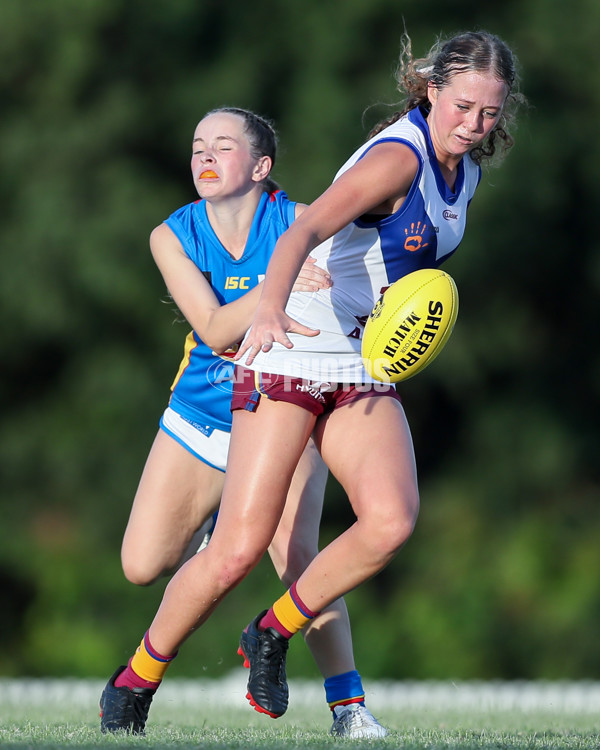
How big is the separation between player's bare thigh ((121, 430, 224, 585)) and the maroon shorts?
647mm

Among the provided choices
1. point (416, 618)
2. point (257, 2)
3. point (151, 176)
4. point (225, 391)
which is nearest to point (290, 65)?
point (257, 2)

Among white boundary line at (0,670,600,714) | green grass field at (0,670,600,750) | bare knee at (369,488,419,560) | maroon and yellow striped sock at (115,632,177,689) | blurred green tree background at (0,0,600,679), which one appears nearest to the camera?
green grass field at (0,670,600,750)

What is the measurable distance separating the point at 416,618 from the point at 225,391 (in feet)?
24.9

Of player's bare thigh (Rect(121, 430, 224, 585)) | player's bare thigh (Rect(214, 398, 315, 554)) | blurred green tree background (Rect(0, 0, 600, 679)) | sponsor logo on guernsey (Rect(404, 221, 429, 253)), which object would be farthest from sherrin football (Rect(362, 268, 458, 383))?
blurred green tree background (Rect(0, 0, 600, 679))

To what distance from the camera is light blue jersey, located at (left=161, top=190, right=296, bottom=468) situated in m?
4.24

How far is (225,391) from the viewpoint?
430cm

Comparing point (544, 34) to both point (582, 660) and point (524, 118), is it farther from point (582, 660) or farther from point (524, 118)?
point (582, 660)

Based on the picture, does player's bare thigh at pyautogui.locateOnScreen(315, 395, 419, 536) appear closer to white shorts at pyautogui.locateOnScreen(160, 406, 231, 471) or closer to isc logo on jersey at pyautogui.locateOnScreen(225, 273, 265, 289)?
white shorts at pyautogui.locateOnScreen(160, 406, 231, 471)

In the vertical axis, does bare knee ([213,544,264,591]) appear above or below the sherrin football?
below

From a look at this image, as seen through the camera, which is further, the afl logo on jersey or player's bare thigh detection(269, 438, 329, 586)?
the afl logo on jersey

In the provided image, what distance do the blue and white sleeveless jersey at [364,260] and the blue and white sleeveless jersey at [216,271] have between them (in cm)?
51

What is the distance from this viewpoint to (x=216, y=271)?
13.9 feet

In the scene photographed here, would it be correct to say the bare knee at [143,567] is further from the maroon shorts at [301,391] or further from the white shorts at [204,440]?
the maroon shorts at [301,391]

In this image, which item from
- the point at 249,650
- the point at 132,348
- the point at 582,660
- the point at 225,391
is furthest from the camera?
the point at 132,348
